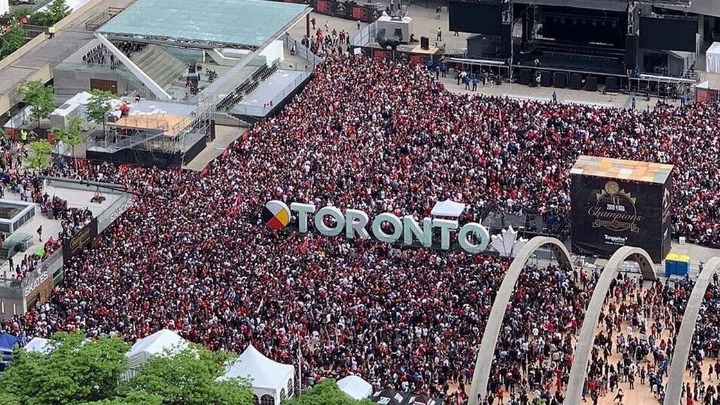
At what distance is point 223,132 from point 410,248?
22564mm

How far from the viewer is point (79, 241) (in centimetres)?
10400

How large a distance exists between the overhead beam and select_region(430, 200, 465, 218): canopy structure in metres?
25.2

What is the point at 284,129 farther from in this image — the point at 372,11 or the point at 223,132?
the point at 372,11

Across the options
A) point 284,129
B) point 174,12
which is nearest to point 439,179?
point 284,129

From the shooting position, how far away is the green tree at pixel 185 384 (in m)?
81.5

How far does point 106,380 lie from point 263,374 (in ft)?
24.6

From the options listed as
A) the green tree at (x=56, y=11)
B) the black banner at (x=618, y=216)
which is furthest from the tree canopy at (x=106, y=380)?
the green tree at (x=56, y=11)

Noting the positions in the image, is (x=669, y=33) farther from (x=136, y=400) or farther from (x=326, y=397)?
(x=136, y=400)

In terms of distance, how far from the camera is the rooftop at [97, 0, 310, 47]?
5069 inches

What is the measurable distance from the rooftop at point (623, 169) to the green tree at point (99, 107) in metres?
29.8

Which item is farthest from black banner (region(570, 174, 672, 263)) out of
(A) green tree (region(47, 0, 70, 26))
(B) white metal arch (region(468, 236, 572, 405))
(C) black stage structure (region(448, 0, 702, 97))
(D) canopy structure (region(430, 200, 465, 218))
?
(A) green tree (region(47, 0, 70, 26))

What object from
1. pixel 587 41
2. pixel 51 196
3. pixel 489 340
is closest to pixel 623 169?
pixel 489 340

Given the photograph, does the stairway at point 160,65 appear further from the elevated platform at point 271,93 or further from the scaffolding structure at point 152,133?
the scaffolding structure at point 152,133

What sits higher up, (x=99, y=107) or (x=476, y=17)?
(x=476, y=17)
